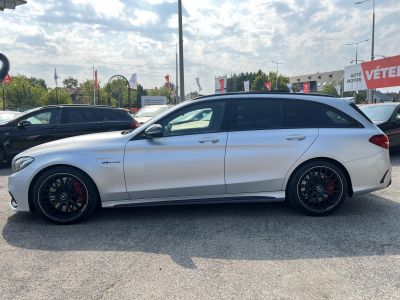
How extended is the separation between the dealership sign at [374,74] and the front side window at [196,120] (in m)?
17.0

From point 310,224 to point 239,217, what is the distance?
0.91 metres

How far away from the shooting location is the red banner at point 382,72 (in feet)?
62.6

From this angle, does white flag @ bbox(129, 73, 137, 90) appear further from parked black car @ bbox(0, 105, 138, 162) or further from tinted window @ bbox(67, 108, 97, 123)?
tinted window @ bbox(67, 108, 97, 123)

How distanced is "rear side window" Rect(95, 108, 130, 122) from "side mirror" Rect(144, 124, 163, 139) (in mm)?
5449

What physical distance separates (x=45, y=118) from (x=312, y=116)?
690 centimetres

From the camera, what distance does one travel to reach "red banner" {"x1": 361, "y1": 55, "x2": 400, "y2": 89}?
19078mm

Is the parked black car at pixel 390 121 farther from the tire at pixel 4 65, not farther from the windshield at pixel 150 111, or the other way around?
the tire at pixel 4 65

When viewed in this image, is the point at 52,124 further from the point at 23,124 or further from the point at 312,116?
the point at 312,116

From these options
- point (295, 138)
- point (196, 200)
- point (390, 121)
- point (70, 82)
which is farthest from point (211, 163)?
point (70, 82)

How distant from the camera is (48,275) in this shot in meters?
3.58

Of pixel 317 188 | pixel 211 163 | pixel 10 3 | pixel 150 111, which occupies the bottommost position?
pixel 317 188

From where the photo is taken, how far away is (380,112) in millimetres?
10188

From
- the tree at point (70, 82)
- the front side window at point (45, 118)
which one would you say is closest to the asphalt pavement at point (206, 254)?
the front side window at point (45, 118)

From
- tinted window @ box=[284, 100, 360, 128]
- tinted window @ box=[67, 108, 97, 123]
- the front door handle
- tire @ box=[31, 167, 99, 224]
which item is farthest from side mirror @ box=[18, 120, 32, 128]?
tinted window @ box=[284, 100, 360, 128]
